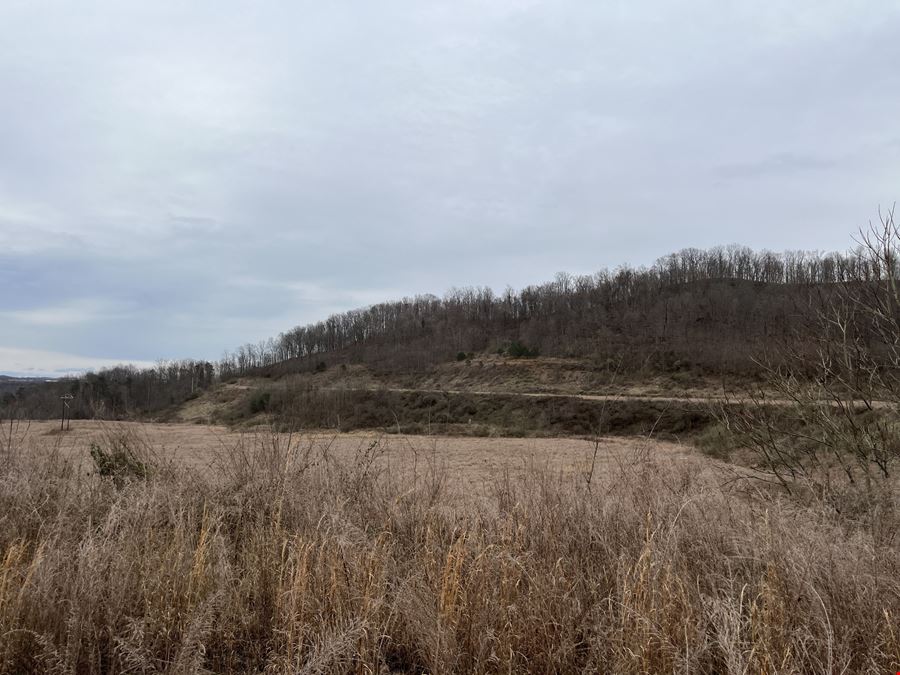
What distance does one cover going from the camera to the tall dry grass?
3248 mm

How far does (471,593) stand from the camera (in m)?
Answer: 3.73

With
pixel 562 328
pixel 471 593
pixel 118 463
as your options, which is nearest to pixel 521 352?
pixel 562 328

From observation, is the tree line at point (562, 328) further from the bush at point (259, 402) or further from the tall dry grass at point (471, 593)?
the tall dry grass at point (471, 593)

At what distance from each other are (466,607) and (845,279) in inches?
320

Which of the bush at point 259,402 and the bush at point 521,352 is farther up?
the bush at point 521,352

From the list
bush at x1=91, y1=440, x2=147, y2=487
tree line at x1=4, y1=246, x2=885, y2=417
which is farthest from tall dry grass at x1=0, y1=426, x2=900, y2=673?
tree line at x1=4, y1=246, x2=885, y2=417

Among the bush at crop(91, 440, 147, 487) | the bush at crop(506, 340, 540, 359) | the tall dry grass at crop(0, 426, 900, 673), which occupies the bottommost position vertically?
the tall dry grass at crop(0, 426, 900, 673)

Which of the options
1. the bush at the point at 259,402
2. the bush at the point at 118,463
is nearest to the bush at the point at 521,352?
the bush at the point at 259,402

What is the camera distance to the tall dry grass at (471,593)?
3.25 meters

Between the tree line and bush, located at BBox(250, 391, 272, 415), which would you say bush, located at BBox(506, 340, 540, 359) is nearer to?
the tree line

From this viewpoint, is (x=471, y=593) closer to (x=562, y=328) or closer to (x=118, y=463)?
(x=118, y=463)

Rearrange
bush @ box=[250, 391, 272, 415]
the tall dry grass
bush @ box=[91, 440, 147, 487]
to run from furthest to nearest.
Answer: bush @ box=[250, 391, 272, 415], bush @ box=[91, 440, 147, 487], the tall dry grass

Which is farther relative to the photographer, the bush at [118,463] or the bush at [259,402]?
the bush at [259,402]

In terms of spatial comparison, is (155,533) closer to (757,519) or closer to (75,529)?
(75,529)
